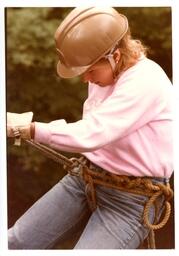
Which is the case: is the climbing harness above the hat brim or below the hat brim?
below

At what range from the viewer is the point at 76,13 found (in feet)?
3.44

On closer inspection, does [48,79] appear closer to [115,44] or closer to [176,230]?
[115,44]

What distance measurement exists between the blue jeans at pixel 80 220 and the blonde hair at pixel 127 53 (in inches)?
10.4

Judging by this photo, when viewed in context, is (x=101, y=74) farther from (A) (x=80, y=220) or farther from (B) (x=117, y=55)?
(A) (x=80, y=220)

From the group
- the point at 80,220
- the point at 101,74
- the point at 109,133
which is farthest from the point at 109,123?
the point at 80,220

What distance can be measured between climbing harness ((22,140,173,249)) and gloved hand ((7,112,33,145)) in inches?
1.7

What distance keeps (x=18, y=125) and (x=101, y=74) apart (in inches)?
8.3

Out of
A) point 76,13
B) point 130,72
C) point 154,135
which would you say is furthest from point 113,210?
point 76,13

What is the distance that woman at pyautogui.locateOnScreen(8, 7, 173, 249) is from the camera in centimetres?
99

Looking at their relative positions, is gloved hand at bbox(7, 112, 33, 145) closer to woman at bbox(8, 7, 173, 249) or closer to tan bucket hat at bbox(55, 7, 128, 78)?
woman at bbox(8, 7, 173, 249)

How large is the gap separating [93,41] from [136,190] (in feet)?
1.07

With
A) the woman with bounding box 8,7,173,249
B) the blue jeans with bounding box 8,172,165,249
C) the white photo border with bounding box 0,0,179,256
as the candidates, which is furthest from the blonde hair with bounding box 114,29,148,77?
the blue jeans with bounding box 8,172,165,249

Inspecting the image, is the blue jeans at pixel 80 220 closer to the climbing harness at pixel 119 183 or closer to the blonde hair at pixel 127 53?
the climbing harness at pixel 119 183

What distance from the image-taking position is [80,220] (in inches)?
43.7
